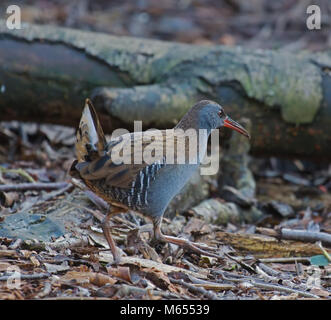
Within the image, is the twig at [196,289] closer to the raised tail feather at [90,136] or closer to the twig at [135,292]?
the twig at [135,292]

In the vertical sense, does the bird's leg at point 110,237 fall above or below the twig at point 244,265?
above

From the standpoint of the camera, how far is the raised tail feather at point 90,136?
3.76m

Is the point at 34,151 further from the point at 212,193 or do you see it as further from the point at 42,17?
the point at 42,17

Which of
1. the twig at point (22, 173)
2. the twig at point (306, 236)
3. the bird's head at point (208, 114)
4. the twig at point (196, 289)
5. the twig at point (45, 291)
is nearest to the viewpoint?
the twig at point (45, 291)

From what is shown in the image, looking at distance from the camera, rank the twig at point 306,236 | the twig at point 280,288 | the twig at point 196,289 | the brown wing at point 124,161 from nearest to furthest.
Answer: the twig at point 196,289 → the twig at point 280,288 → the brown wing at point 124,161 → the twig at point 306,236

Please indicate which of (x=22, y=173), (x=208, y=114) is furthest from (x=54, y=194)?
(x=208, y=114)

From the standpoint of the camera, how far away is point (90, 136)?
378cm

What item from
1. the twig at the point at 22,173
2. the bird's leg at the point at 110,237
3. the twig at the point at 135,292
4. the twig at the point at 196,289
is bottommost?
the twig at the point at 196,289

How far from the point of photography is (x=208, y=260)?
422cm

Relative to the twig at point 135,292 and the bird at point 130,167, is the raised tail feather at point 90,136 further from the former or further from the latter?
the twig at point 135,292

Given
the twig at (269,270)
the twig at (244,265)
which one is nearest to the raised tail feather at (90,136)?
the twig at (244,265)

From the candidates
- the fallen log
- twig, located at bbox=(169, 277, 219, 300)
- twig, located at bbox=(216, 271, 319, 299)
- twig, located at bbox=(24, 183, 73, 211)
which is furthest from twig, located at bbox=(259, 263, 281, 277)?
the fallen log

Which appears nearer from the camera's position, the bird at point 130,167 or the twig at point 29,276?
the twig at point 29,276

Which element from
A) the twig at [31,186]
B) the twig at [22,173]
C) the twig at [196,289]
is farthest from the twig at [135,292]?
the twig at [22,173]
